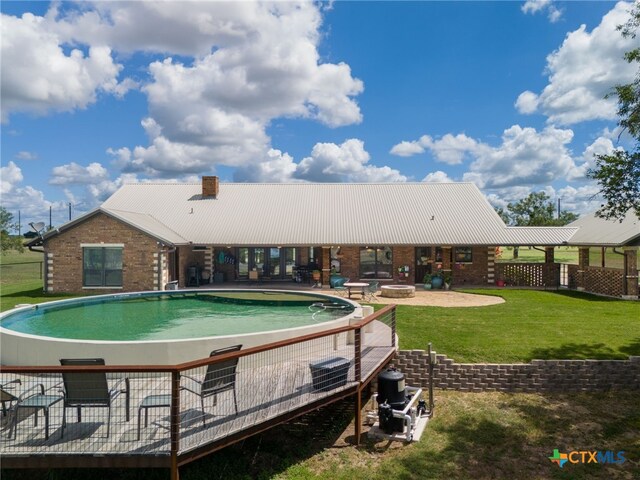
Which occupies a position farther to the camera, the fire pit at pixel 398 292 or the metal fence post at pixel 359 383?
the fire pit at pixel 398 292

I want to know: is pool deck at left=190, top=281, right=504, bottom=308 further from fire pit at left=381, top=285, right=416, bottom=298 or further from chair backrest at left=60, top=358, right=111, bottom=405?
chair backrest at left=60, top=358, right=111, bottom=405

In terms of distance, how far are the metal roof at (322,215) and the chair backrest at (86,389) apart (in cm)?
1534

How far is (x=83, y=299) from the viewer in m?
16.4

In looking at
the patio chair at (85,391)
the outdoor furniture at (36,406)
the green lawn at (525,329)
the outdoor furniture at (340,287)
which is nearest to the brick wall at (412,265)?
the outdoor furniture at (340,287)

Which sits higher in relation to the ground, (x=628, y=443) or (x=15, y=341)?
(x=15, y=341)

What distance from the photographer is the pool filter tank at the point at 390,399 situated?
8211 millimetres

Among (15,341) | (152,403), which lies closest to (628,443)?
(152,403)

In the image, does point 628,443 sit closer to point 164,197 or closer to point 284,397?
point 284,397

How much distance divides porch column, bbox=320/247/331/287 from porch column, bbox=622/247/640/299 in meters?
14.1

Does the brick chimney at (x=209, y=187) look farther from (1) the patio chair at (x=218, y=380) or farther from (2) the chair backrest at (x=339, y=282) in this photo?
(1) the patio chair at (x=218, y=380)

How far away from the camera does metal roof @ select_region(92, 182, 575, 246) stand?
23938 millimetres

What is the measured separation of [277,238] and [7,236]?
84.6 feet

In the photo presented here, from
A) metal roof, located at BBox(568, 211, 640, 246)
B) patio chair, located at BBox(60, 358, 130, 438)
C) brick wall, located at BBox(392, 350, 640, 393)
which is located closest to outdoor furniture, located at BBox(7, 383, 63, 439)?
patio chair, located at BBox(60, 358, 130, 438)

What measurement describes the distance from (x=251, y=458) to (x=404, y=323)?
7.86 m
